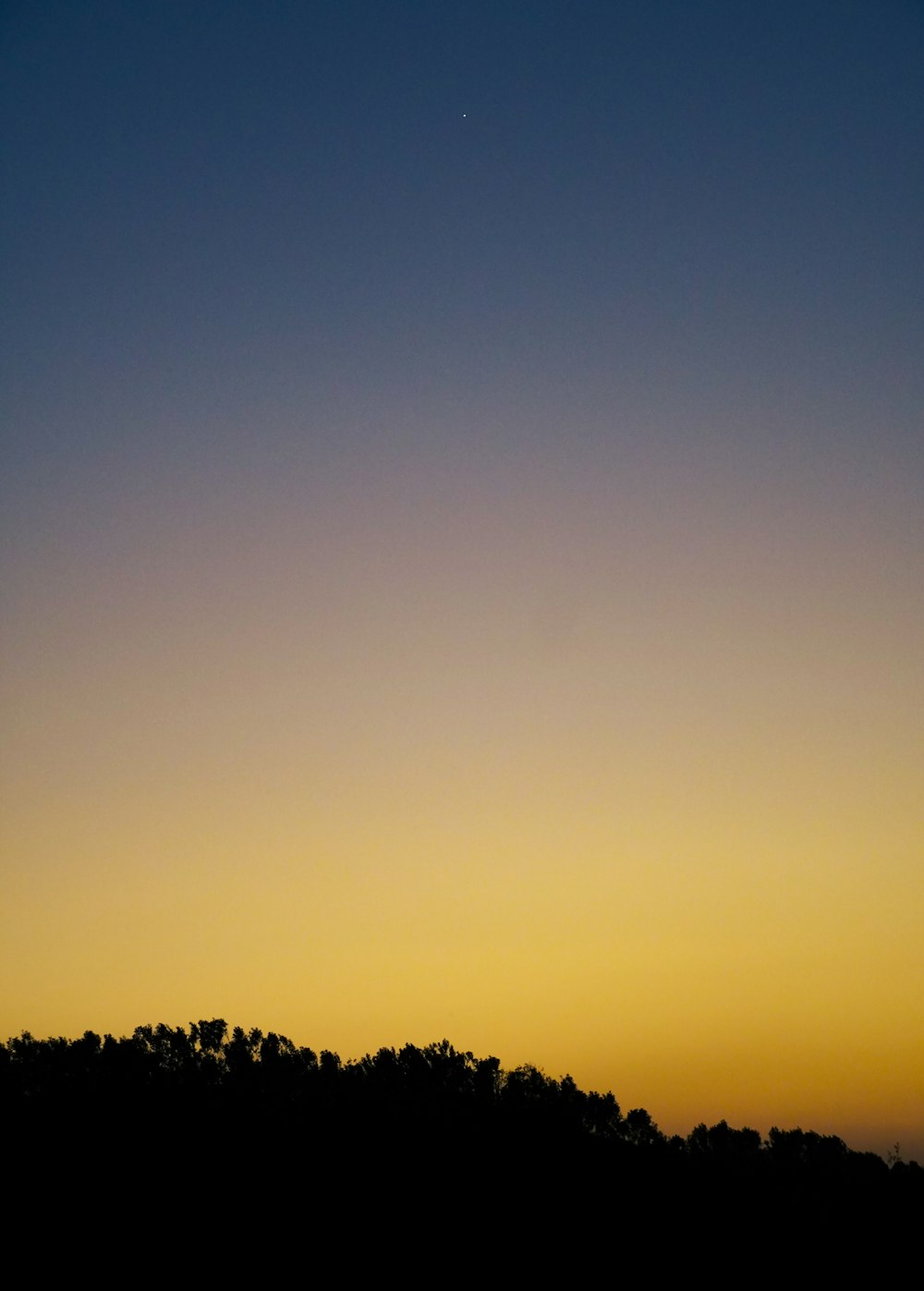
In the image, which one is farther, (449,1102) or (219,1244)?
(449,1102)

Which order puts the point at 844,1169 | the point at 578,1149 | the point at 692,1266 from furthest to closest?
1. the point at 844,1169
2. the point at 578,1149
3. the point at 692,1266

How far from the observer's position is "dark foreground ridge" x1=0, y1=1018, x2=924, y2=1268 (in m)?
89.7

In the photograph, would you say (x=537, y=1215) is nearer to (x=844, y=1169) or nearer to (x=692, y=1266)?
(x=692, y=1266)

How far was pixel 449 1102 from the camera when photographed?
135750 mm

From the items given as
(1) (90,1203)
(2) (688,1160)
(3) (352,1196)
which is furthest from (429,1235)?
(2) (688,1160)

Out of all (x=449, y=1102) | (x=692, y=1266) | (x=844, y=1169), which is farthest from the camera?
(x=844, y=1169)

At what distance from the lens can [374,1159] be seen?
326ft

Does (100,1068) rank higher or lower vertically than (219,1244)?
higher

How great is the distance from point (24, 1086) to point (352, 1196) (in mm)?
48384

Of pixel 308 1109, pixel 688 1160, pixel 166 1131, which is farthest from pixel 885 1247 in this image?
pixel 166 1131

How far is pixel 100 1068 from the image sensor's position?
124500 mm

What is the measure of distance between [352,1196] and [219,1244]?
1225cm

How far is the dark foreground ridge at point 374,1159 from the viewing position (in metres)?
89.7

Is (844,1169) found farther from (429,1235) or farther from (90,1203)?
(90,1203)
